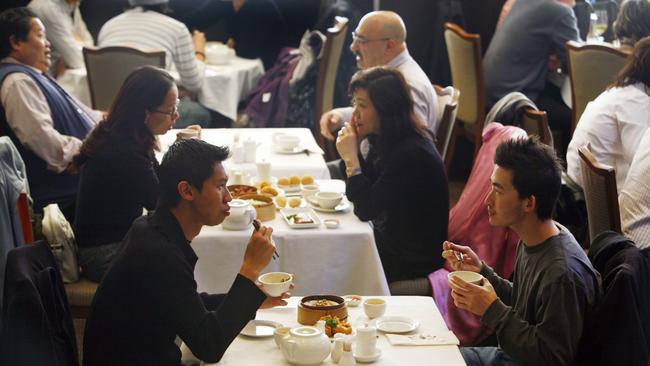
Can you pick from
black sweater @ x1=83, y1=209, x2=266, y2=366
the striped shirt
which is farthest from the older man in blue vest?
black sweater @ x1=83, y1=209, x2=266, y2=366

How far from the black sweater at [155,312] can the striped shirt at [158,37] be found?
351cm

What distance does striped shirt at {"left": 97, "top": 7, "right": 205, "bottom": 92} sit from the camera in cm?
565

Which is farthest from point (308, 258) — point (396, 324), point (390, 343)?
point (390, 343)

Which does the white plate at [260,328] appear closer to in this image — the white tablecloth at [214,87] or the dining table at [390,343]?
the dining table at [390,343]

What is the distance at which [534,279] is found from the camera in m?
2.38

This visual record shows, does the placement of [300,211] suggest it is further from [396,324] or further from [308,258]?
[396,324]

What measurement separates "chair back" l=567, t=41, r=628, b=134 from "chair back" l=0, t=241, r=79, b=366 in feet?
11.5

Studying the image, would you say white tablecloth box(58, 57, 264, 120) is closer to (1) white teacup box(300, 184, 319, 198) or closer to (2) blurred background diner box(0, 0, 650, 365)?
(2) blurred background diner box(0, 0, 650, 365)

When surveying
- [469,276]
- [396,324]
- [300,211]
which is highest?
[469,276]

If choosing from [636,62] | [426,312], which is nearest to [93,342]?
[426,312]

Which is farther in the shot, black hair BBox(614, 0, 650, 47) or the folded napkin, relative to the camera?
black hair BBox(614, 0, 650, 47)


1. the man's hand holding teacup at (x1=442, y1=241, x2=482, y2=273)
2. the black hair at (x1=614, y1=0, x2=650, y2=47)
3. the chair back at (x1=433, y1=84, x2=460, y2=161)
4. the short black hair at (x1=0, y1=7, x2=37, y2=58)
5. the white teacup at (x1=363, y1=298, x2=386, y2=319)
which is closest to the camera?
the white teacup at (x1=363, y1=298, x2=386, y2=319)

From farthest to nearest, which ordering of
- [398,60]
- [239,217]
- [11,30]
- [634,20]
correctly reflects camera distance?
1. [634,20]
2. [398,60]
3. [11,30]
4. [239,217]

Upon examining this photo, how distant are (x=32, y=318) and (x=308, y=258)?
1320 mm
